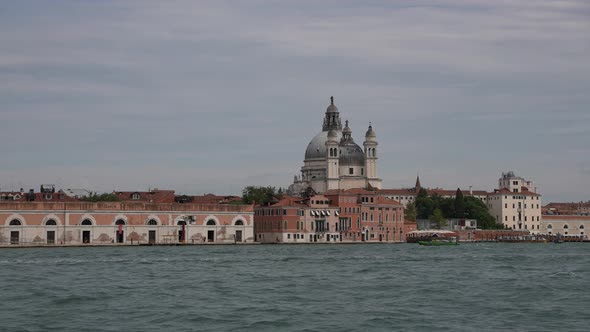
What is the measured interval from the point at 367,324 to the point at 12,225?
58451 mm

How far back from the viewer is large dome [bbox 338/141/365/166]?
5000 inches

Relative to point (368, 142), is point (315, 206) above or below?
below

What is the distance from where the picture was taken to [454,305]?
1264 inches

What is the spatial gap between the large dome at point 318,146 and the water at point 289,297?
77361 mm

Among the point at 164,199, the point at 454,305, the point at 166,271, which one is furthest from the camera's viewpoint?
the point at 164,199

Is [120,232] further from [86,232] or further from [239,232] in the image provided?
[239,232]

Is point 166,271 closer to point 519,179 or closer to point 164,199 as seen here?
point 164,199

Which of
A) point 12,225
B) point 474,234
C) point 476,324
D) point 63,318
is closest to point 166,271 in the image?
point 63,318

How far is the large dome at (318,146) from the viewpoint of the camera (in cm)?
12988

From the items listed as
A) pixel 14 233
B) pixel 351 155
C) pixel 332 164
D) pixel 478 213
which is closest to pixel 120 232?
pixel 14 233

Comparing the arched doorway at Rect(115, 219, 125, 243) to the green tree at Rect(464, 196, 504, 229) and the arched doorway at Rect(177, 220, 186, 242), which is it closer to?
the arched doorway at Rect(177, 220, 186, 242)

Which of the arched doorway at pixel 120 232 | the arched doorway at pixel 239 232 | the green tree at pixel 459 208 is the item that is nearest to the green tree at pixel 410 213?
the green tree at pixel 459 208

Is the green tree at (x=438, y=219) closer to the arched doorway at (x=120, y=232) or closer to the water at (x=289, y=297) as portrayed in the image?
the arched doorway at (x=120, y=232)

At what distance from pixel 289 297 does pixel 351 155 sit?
93.7 m
